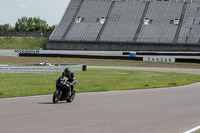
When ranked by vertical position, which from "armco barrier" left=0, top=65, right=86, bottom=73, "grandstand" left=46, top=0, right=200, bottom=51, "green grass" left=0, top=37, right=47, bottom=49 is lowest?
"armco barrier" left=0, top=65, right=86, bottom=73

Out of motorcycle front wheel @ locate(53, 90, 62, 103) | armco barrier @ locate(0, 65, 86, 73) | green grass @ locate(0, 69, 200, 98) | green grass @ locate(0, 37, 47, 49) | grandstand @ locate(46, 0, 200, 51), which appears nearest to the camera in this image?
motorcycle front wheel @ locate(53, 90, 62, 103)

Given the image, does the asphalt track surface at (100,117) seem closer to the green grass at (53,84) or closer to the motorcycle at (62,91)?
the motorcycle at (62,91)

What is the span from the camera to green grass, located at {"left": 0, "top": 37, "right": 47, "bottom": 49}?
8306 centimetres

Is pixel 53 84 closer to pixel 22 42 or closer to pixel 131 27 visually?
pixel 131 27

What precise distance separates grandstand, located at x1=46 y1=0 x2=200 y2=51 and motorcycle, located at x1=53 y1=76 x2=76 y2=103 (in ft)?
203

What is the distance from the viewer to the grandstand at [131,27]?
76.1 meters

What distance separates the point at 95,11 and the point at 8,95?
70348 millimetres

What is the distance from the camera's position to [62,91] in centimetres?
1456

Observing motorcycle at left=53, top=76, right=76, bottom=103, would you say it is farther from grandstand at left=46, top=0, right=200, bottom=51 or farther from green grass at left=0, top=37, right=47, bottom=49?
green grass at left=0, top=37, right=47, bottom=49

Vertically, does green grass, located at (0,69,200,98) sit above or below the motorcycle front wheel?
below

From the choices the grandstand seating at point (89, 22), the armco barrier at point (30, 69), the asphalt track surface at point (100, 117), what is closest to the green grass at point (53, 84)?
the armco barrier at point (30, 69)

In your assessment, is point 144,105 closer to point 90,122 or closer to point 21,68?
point 90,122

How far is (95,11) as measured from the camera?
85750mm

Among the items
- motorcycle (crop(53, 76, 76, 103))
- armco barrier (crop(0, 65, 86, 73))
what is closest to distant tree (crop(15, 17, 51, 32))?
armco barrier (crop(0, 65, 86, 73))
